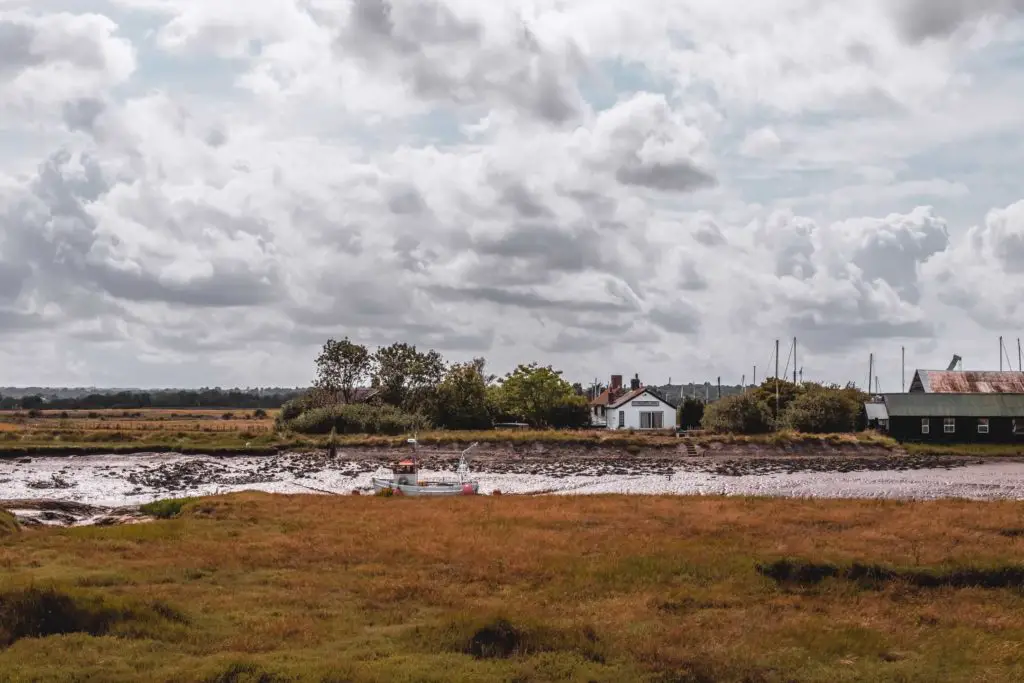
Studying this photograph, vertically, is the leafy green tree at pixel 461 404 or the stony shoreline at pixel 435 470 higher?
the leafy green tree at pixel 461 404

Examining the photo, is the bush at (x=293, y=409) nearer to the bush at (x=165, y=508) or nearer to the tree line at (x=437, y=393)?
the tree line at (x=437, y=393)

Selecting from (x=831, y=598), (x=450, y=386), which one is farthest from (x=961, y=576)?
(x=450, y=386)

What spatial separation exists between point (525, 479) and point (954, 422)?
48.7 metres

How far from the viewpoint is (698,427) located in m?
116

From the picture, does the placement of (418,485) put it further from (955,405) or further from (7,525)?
(955,405)

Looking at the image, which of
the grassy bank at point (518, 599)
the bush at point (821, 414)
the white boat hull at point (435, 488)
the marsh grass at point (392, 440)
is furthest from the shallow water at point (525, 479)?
the bush at point (821, 414)

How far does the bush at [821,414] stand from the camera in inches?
3979

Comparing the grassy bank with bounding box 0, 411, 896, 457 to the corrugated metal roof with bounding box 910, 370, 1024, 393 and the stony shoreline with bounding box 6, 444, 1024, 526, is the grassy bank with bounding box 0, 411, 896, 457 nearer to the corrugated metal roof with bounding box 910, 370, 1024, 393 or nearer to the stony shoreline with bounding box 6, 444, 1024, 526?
the stony shoreline with bounding box 6, 444, 1024, 526

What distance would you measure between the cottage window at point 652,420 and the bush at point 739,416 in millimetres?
13234

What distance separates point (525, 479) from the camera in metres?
65.6

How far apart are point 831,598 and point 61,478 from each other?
53.2m

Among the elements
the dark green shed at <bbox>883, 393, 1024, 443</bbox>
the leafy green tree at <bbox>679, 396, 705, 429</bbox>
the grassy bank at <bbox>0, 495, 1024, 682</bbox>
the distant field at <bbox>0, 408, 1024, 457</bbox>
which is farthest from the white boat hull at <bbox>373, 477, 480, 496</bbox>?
the leafy green tree at <bbox>679, 396, 705, 429</bbox>

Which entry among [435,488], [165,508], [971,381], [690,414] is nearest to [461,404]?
[690,414]

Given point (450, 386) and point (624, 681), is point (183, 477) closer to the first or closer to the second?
point (450, 386)
